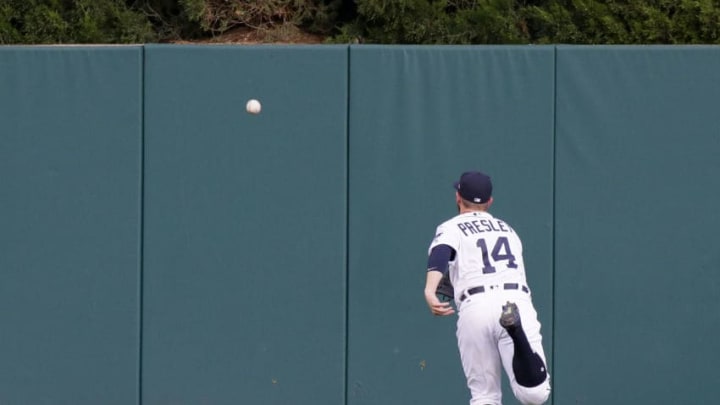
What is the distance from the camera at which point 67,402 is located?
7289 mm

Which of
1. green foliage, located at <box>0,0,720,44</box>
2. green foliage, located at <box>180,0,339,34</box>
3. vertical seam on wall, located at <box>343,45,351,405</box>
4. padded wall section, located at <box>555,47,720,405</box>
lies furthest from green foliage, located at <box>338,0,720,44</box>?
vertical seam on wall, located at <box>343,45,351,405</box>

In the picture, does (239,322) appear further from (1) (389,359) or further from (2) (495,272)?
(2) (495,272)

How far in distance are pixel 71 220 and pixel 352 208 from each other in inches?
73.0

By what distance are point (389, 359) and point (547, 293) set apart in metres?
1.12

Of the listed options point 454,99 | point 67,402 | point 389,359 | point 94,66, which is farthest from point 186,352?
point 454,99

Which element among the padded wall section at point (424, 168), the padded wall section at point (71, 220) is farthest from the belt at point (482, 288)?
the padded wall section at point (71, 220)

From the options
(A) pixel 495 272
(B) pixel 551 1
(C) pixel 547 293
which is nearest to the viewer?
Answer: (A) pixel 495 272

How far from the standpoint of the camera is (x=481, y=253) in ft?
18.3

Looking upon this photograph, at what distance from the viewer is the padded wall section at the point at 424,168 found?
23.5 ft

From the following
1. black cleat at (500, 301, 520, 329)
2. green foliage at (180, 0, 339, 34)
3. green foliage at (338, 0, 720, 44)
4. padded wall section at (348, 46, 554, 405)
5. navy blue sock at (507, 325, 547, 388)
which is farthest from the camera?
green foliage at (180, 0, 339, 34)

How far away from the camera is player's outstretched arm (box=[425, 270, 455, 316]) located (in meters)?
5.36

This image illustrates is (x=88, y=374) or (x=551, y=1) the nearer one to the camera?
(x=88, y=374)

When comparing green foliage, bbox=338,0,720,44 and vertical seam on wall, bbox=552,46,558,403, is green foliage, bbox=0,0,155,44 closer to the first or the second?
green foliage, bbox=338,0,720,44

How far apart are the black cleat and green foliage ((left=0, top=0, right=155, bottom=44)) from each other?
17.3 feet
